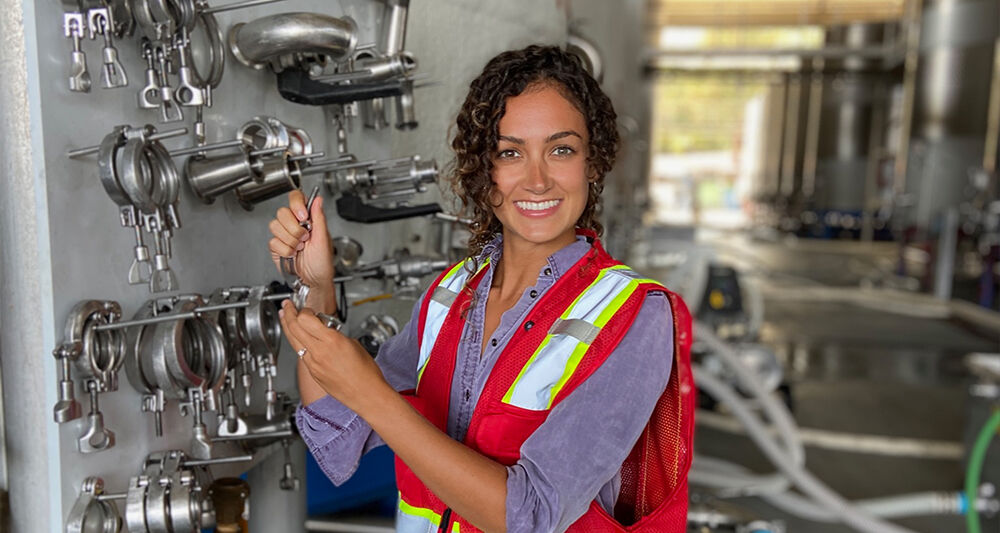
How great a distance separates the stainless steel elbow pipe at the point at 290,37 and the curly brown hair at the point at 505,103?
0.17m

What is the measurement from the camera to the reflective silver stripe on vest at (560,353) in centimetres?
73

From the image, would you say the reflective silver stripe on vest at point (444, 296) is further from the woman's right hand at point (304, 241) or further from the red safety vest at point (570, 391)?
the woman's right hand at point (304, 241)

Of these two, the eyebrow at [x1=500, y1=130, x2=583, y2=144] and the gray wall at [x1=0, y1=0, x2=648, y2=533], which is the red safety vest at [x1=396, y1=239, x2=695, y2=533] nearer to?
the eyebrow at [x1=500, y1=130, x2=583, y2=144]

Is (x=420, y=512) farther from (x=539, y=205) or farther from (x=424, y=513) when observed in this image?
(x=539, y=205)

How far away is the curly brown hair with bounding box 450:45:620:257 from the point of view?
0.78m

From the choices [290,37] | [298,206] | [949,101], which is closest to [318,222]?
[298,206]

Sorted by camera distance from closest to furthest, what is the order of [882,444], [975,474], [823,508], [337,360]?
[337,360], [975,474], [823,508], [882,444]

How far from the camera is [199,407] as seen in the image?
826 millimetres

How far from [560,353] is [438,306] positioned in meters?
0.20

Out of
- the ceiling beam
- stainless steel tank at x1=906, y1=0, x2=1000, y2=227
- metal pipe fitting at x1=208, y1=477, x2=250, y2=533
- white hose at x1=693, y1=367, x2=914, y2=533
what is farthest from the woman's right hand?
the ceiling beam

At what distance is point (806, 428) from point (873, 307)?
12.1ft

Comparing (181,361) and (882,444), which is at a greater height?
(181,361)

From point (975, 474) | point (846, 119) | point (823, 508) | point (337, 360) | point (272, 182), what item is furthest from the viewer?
point (846, 119)

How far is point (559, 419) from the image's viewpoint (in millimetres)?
687
